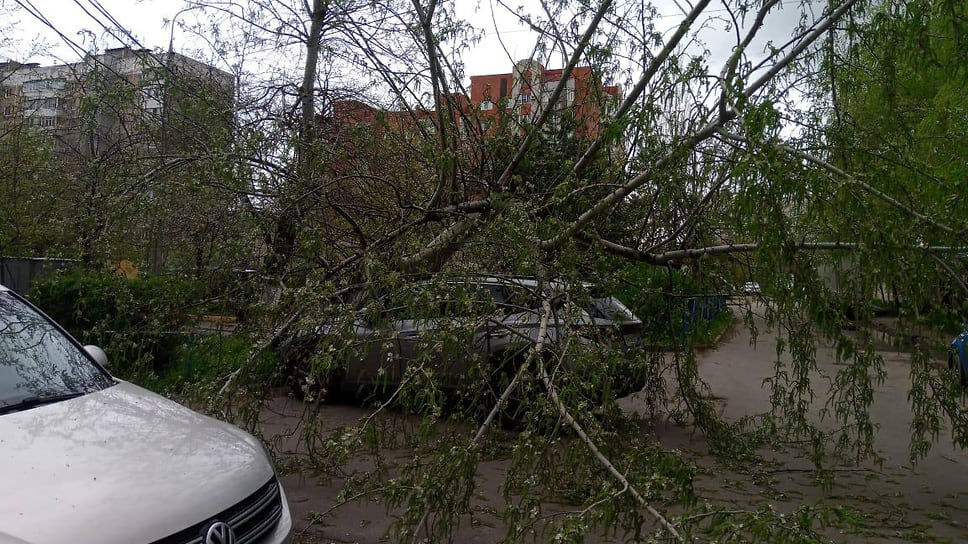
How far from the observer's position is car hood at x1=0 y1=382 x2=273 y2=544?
2.40 metres

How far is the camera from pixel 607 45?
6.08m

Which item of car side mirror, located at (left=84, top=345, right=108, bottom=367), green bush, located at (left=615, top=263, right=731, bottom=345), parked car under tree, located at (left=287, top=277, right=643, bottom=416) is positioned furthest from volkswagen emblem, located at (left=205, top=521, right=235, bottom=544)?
green bush, located at (left=615, top=263, right=731, bottom=345)

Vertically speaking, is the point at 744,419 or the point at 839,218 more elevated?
the point at 839,218

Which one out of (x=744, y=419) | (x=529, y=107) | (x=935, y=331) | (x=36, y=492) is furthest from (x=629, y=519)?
(x=529, y=107)

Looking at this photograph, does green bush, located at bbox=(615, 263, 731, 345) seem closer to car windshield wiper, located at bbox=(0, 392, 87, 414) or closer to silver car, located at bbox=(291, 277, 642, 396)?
silver car, located at bbox=(291, 277, 642, 396)

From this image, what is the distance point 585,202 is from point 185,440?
347cm

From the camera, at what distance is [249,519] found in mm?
3006

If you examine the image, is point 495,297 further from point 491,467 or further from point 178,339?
point 178,339

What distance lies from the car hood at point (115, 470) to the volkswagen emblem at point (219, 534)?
2.1 inches

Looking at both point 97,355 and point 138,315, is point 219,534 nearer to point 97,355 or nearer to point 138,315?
point 97,355

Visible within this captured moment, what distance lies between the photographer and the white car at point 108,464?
96.1 inches

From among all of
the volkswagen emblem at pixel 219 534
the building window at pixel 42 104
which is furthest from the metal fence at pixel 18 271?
the volkswagen emblem at pixel 219 534

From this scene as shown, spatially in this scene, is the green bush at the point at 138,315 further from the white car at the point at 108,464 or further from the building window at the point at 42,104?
the building window at the point at 42,104

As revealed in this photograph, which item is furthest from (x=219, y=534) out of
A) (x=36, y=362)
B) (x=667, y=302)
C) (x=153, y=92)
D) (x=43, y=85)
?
(x=43, y=85)
